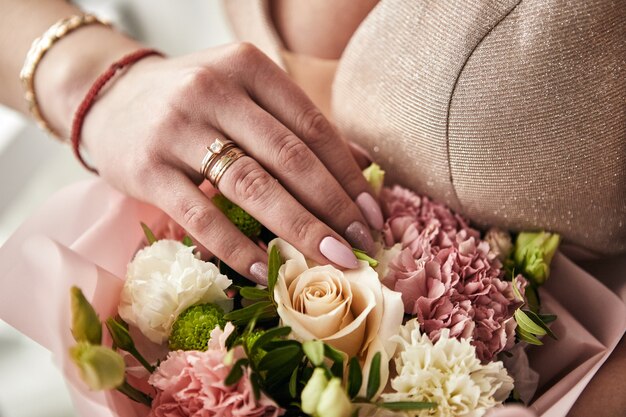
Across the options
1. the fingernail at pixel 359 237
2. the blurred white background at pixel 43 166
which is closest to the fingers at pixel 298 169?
the fingernail at pixel 359 237

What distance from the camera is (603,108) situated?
0.51m

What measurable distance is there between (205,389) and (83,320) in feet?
0.31

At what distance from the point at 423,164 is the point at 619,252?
0.75ft

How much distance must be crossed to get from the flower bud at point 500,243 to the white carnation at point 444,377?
15cm

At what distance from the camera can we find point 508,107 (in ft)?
1.69

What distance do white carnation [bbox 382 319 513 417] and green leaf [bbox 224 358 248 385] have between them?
0.35 feet

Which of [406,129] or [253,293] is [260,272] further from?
[406,129]

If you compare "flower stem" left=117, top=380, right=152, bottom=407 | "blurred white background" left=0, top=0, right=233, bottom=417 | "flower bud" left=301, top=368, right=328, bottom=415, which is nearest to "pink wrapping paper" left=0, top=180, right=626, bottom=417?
"flower stem" left=117, top=380, right=152, bottom=407

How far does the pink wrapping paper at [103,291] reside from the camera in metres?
0.44

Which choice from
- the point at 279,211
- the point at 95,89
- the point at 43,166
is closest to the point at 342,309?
the point at 279,211

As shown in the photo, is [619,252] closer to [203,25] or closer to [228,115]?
[228,115]

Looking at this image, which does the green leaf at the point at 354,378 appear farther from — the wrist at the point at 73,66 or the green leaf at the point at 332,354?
the wrist at the point at 73,66

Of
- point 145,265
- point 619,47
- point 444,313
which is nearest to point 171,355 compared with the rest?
point 145,265

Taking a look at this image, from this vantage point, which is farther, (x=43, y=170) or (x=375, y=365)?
(x=43, y=170)
